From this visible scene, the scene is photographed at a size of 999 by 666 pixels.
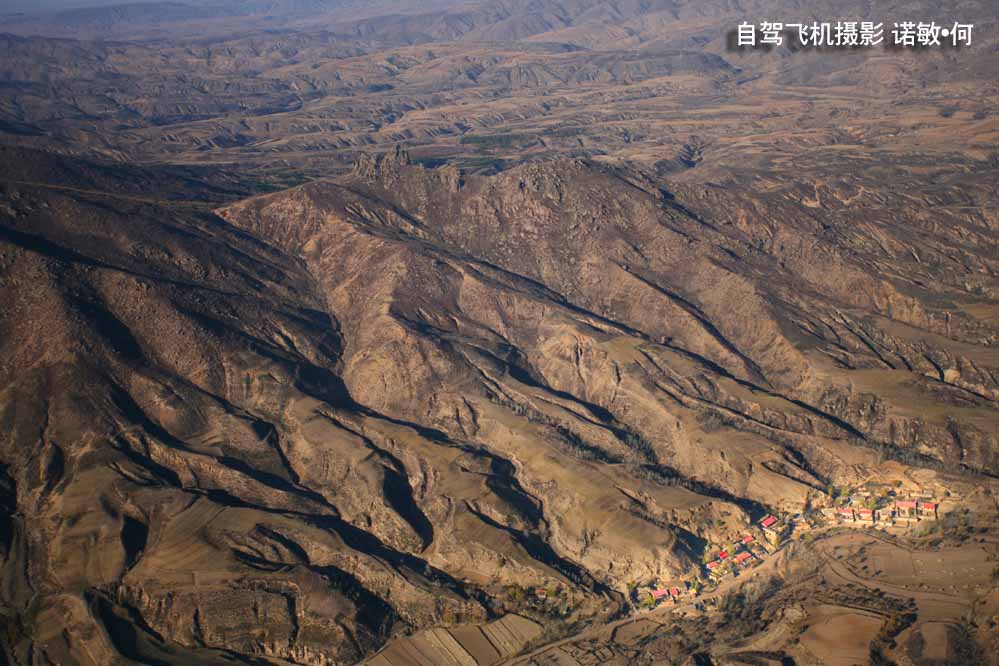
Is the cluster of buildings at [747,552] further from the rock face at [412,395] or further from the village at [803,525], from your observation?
the rock face at [412,395]

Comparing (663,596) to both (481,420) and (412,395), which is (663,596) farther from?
(412,395)

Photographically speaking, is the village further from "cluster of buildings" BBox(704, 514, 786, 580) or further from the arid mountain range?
the arid mountain range

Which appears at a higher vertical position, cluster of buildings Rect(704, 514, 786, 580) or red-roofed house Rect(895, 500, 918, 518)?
red-roofed house Rect(895, 500, 918, 518)

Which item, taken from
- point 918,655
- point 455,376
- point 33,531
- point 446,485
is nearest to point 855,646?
point 918,655

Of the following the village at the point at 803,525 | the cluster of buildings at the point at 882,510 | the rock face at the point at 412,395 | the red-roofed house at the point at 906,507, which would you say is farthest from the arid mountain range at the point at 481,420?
the red-roofed house at the point at 906,507

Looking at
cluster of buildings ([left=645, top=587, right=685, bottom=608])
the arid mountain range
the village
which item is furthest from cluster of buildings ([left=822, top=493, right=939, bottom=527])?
cluster of buildings ([left=645, top=587, right=685, bottom=608])

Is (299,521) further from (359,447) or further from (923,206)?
(923,206)

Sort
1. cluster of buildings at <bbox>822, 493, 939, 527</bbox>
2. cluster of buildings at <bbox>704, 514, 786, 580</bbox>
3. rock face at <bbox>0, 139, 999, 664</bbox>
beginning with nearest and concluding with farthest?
rock face at <bbox>0, 139, 999, 664</bbox> < cluster of buildings at <bbox>704, 514, 786, 580</bbox> < cluster of buildings at <bbox>822, 493, 939, 527</bbox>
